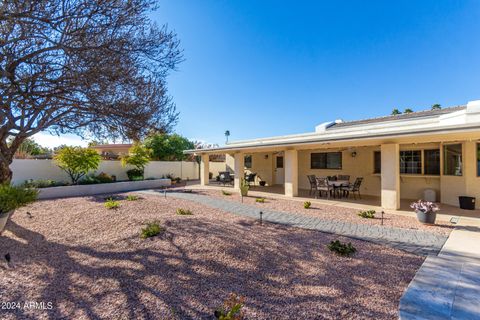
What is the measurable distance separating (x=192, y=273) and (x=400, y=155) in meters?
12.2

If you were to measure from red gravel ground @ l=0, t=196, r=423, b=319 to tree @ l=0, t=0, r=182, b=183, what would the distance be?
296cm

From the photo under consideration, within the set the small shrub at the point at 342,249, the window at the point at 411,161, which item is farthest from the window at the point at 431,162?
the small shrub at the point at 342,249

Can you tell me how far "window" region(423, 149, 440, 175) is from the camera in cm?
1031

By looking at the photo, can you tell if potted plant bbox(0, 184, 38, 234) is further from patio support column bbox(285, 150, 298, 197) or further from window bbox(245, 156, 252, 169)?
window bbox(245, 156, 252, 169)

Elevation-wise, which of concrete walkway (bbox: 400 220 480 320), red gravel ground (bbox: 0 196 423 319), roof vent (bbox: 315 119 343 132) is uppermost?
roof vent (bbox: 315 119 343 132)

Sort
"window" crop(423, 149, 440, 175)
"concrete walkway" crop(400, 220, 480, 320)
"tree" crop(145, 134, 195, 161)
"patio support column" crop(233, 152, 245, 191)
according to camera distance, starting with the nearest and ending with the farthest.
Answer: "concrete walkway" crop(400, 220, 480, 320)
"window" crop(423, 149, 440, 175)
"patio support column" crop(233, 152, 245, 191)
"tree" crop(145, 134, 195, 161)

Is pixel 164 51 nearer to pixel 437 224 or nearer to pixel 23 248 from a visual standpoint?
pixel 23 248

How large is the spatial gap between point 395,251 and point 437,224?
11.4 ft

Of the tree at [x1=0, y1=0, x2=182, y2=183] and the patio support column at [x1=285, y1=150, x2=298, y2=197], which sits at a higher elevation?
the tree at [x1=0, y1=0, x2=182, y2=183]

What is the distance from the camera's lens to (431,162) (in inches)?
414

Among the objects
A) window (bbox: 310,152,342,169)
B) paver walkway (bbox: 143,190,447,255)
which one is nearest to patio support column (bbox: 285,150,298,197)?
window (bbox: 310,152,342,169)

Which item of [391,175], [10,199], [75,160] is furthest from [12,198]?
[391,175]

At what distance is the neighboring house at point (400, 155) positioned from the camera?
8.23 metres

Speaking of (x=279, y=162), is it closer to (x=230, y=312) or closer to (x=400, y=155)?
(x=400, y=155)
